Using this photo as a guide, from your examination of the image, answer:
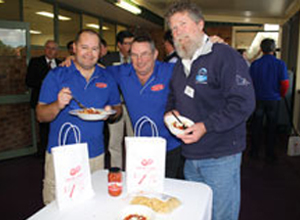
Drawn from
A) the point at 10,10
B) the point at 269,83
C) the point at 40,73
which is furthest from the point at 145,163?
the point at 10,10

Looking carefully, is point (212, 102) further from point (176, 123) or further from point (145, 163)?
point (145, 163)

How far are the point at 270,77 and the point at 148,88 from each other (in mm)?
2617

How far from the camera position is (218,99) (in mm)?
1472

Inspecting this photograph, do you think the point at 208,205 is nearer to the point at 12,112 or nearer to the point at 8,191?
the point at 8,191

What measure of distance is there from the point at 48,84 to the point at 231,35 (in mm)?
9098

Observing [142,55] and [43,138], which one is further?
[43,138]

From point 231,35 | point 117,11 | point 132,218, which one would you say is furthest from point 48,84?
point 231,35

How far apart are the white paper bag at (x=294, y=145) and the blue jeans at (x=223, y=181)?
268 centimetres

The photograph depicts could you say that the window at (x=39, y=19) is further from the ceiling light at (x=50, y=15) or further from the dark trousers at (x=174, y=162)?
the dark trousers at (x=174, y=162)

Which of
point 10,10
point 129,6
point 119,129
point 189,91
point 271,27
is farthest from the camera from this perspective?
point 271,27

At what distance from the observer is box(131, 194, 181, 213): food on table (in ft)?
3.85

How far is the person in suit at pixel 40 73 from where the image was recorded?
13.2ft

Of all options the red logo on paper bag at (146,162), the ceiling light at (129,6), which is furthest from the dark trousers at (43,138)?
the red logo on paper bag at (146,162)

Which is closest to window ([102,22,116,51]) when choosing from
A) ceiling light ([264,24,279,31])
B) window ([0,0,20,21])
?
window ([0,0,20,21])
